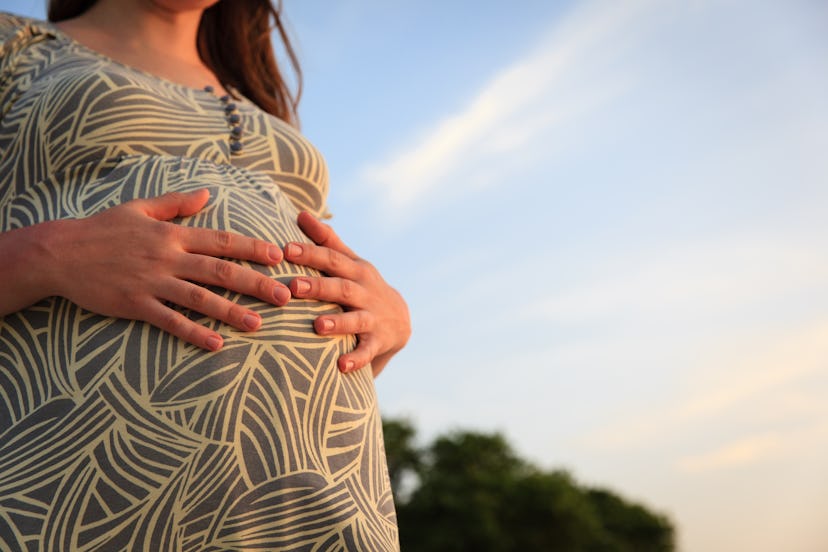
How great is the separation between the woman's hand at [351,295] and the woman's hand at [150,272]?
0.10m

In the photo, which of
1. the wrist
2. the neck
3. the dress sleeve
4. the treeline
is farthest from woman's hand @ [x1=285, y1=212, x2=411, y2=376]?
the treeline

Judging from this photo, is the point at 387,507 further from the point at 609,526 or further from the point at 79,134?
the point at 609,526

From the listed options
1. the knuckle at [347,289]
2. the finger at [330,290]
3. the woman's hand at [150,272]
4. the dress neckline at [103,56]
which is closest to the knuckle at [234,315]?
the woman's hand at [150,272]

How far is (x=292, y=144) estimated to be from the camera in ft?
5.43

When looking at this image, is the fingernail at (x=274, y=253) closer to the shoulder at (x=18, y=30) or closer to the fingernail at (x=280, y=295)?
the fingernail at (x=280, y=295)

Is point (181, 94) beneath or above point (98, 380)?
above

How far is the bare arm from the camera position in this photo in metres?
1.16

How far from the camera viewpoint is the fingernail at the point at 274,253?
1.28 m

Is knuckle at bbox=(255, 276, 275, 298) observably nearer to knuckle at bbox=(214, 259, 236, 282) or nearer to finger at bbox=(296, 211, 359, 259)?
knuckle at bbox=(214, 259, 236, 282)

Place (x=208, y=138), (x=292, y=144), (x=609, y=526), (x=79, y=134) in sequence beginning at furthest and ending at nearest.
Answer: (x=609, y=526) < (x=292, y=144) < (x=208, y=138) < (x=79, y=134)

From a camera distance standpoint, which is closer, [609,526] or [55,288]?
[55,288]

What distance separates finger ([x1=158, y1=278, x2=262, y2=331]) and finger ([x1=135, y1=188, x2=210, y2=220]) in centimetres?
15

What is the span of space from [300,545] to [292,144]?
2.87ft

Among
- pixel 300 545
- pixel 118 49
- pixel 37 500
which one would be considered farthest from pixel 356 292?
pixel 118 49
